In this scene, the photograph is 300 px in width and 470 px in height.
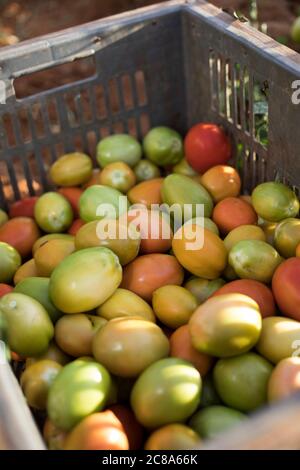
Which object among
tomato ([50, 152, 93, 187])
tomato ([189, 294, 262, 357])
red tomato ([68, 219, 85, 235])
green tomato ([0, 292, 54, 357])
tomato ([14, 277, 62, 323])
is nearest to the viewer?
tomato ([189, 294, 262, 357])

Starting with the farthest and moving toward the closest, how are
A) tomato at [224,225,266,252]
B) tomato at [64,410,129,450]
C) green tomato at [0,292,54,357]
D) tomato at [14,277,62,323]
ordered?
tomato at [224,225,266,252], tomato at [14,277,62,323], green tomato at [0,292,54,357], tomato at [64,410,129,450]

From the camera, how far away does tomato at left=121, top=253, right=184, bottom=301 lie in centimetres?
146

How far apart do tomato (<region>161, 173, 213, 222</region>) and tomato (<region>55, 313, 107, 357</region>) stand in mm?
420

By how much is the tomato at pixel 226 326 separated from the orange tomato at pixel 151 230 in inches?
14.8

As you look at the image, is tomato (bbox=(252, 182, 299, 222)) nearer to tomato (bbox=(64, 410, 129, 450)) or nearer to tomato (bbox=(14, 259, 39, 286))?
tomato (bbox=(14, 259, 39, 286))

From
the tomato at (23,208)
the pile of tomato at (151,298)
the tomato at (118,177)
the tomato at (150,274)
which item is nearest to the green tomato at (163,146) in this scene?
the pile of tomato at (151,298)

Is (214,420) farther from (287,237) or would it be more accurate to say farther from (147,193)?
(147,193)

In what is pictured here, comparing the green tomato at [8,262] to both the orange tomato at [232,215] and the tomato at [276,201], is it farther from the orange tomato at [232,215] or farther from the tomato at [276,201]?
the tomato at [276,201]

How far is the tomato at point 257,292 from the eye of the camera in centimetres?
134

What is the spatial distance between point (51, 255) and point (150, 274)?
25 cm

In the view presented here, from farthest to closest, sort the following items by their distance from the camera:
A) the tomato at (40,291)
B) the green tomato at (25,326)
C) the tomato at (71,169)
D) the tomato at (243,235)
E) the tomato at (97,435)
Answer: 1. the tomato at (71,169)
2. the tomato at (243,235)
3. the tomato at (40,291)
4. the green tomato at (25,326)
5. the tomato at (97,435)

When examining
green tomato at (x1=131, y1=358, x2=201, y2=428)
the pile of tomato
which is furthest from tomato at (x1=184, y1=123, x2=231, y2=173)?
green tomato at (x1=131, y1=358, x2=201, y2=428)

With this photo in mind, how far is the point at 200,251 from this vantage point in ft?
4.73

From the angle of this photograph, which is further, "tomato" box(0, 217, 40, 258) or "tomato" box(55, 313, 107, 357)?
"tomato" box(0, 217, 40, 258)
